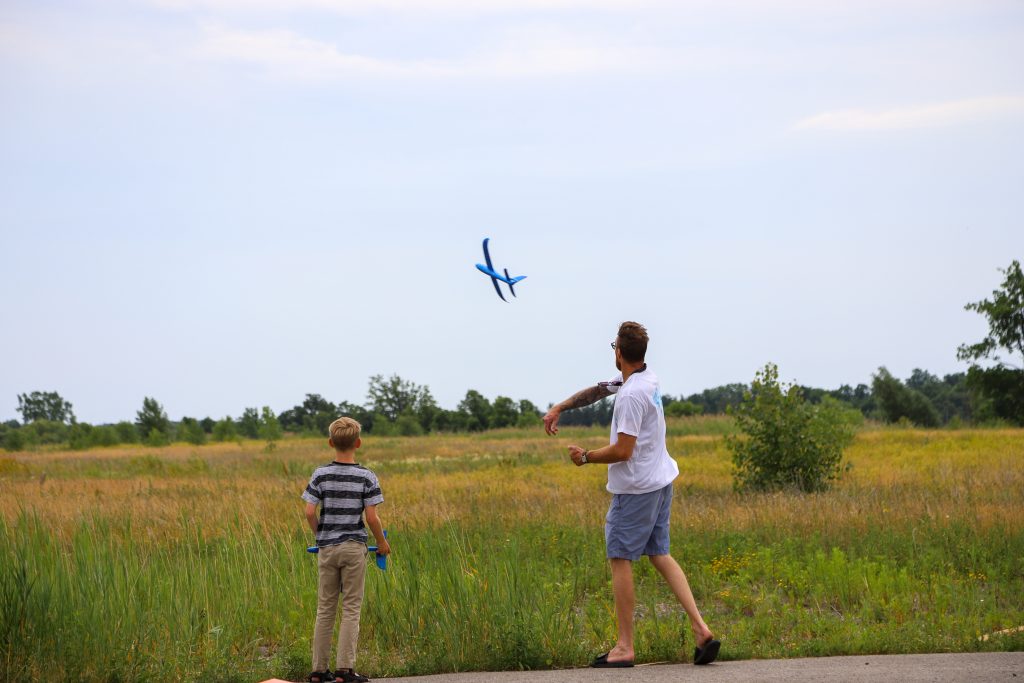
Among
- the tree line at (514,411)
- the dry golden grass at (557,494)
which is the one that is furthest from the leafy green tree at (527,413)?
the dry golden grass at (557,494)

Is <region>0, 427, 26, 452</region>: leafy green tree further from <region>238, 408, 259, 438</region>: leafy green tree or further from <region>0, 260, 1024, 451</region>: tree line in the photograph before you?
<region>238, 408, 259, 438</region>: leafy green tree

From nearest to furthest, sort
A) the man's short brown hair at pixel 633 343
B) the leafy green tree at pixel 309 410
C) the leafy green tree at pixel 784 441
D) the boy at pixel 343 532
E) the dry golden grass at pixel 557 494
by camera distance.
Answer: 1. the boy at pixel 343 532
2. the man's short brown hair at pixel 633 343
3. the dry golden grass at pixel 557 494
4. the leafy green tree at pixel 784 441
5. the leafy green tree at pixel 309 410

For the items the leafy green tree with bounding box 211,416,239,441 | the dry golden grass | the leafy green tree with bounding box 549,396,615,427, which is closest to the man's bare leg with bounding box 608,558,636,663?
the dry golden grass

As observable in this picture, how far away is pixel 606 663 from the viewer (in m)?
6.80

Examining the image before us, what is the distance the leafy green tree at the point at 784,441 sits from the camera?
2180 cm

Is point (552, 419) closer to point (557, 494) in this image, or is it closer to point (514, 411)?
point (557, 494)

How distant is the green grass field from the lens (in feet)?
22.9

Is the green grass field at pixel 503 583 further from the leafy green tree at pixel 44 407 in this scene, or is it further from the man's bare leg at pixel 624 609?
the leafy green tree at pixel 44 407

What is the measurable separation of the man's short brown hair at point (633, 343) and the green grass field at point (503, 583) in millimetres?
1932

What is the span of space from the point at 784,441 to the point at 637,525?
1578 cm

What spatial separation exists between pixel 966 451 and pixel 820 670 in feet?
94.4

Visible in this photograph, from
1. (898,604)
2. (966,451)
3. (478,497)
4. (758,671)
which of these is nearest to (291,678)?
(758,671)

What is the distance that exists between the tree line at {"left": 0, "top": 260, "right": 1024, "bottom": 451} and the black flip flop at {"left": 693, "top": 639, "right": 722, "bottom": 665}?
3770cm

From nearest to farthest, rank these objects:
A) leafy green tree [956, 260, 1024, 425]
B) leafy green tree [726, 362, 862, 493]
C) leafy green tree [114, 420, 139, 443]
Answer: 1. leafy green tree [726, 362, 862, 493]
2. leafy green tree [956, 260, 1024, 425]
3. leafy green tree [114, 420, 139, 443]
